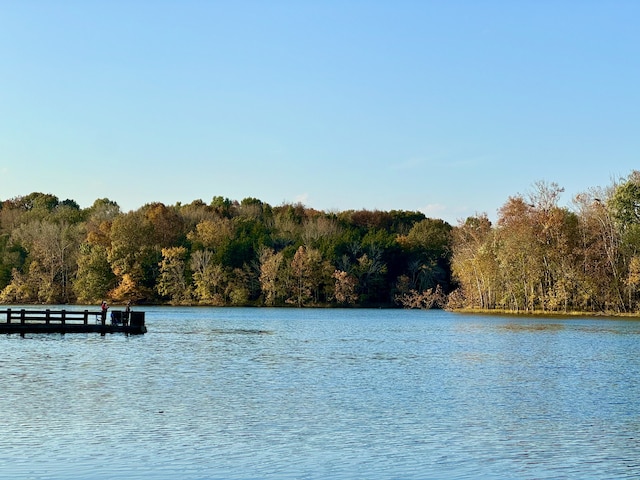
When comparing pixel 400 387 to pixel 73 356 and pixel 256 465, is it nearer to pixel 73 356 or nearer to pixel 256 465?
pixel 256 465

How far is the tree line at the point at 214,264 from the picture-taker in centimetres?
12306

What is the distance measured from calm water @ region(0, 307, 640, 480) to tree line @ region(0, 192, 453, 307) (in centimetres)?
7843

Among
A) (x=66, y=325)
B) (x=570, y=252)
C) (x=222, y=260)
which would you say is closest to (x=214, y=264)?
(x=222, y=260)

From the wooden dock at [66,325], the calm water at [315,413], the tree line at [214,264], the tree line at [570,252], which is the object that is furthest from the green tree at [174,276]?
the calm water at [315,413]

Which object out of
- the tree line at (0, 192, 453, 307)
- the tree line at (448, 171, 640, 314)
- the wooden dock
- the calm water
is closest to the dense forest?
the tree line at (0, 192, 453, 307)

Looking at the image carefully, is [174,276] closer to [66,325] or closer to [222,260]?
[222,260]

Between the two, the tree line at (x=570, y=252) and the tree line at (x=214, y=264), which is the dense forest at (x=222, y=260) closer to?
the tree line at (x=214, y=264)

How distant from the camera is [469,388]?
28688mm

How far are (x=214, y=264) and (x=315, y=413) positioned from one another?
102252 millimetres

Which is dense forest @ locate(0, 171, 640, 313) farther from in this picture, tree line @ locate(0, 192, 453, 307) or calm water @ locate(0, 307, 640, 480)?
calm water @ locate(0, 307, 640, 480)

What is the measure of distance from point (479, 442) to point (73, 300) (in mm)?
114217

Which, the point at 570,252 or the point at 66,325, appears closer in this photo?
the point at 66,325

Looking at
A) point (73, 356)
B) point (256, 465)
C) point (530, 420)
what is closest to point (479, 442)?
point (530, 420)

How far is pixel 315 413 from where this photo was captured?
22609mm
